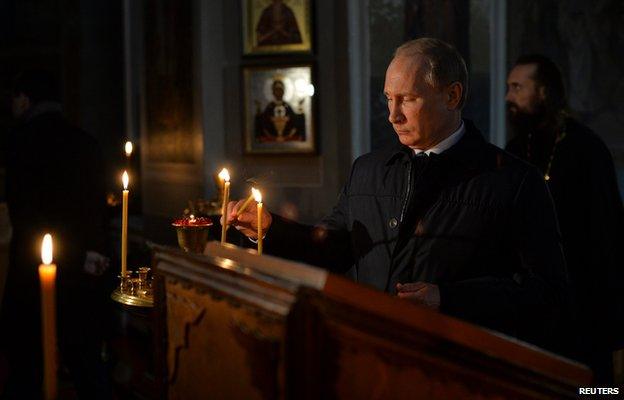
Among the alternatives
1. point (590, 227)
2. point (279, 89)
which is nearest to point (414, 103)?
point (590, 227)

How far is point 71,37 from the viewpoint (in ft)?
25.9

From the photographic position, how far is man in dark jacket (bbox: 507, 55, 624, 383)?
13.8 ft

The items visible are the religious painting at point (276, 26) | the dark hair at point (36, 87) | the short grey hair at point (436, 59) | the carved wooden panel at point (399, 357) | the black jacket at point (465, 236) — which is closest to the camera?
the carved wooden panel at point (399, 357)

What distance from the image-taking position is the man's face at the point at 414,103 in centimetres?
241

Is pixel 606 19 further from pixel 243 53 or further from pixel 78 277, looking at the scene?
pixel 78 277

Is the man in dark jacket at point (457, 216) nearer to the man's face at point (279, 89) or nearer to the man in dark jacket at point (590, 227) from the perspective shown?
the man in dark jacket at point (590, 227)

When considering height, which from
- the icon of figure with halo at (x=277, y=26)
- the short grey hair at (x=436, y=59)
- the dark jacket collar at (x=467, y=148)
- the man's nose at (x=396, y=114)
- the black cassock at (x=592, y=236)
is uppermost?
the icon of figure with halo at (x=277, y=26)

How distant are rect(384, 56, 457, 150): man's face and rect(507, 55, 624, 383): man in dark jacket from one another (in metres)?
1.96

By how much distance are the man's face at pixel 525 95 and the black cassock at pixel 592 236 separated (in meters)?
0.25

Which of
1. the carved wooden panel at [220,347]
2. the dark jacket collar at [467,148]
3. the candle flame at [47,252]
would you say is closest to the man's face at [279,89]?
the dark jacket collar at [467,148]

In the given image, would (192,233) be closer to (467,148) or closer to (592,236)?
(467,148)

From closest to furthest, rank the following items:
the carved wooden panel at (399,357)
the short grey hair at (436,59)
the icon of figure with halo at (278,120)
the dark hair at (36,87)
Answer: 1. the carved wooden panel at (399,357)
2. the short grey hair at (436,59)
3. the dark hair at (36,87)
4. the icon of figure with halo at (278,120)

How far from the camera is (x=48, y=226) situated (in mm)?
4086

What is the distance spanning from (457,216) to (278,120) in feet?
13.1
